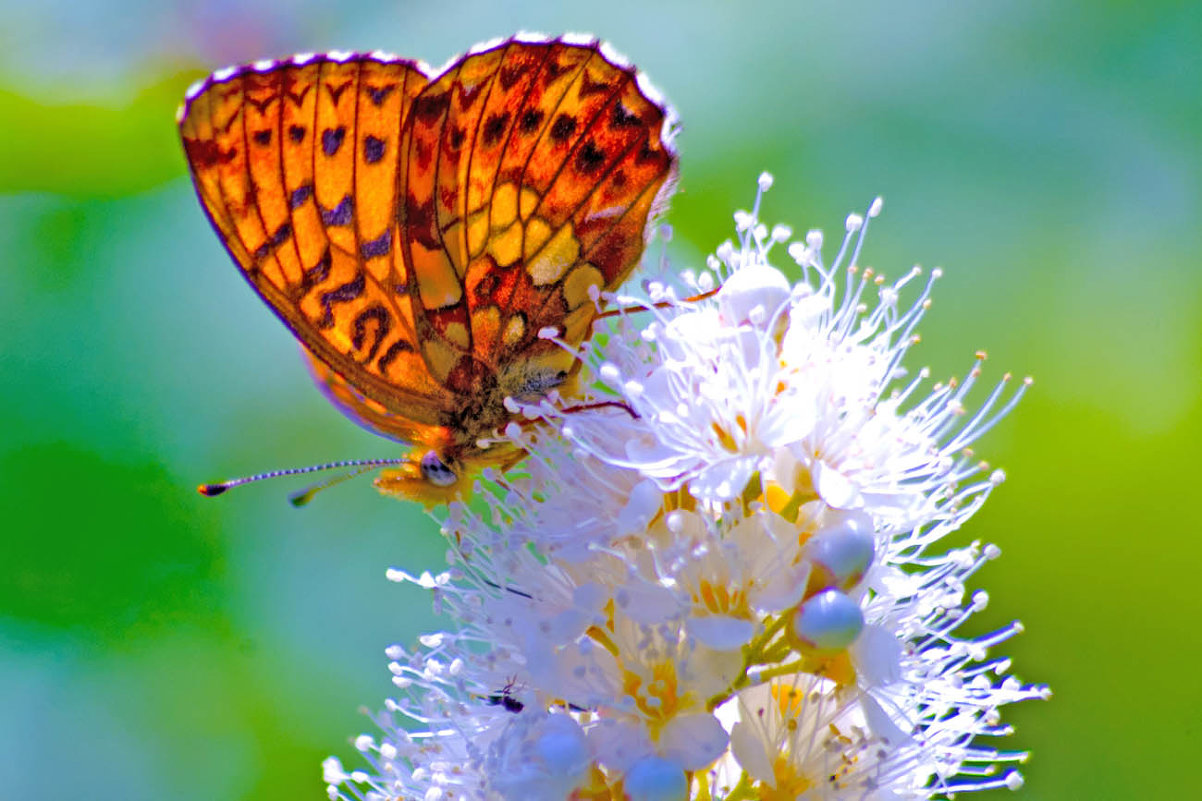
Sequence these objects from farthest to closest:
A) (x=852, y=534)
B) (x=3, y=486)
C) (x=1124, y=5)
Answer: (x=3, y=486) → (x=1124, y=5) → (x=852, y=534)

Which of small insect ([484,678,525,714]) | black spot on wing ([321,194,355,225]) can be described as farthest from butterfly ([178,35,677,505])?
small insect ([484,678,525,714])

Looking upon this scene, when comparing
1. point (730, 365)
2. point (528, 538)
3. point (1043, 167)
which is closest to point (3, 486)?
point (528, 538)

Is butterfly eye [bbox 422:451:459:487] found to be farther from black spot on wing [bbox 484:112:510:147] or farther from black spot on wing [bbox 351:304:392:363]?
black spot on wing [bbox 484:112:510:147]

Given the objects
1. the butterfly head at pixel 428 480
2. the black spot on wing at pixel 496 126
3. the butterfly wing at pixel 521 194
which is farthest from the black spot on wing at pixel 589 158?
the butterfly head at pixel 428 480

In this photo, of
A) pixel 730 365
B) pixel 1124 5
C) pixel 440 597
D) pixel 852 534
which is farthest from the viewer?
pixel 1124 5

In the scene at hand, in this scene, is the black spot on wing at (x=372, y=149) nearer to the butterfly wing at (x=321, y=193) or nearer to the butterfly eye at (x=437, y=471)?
the butterfly wing at (x=321, y=193)

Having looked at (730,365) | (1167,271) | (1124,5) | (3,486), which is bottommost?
(3,486)

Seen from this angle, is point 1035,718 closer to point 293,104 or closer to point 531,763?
point 531,763
